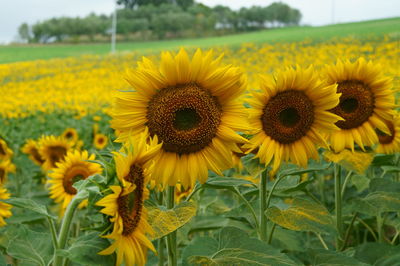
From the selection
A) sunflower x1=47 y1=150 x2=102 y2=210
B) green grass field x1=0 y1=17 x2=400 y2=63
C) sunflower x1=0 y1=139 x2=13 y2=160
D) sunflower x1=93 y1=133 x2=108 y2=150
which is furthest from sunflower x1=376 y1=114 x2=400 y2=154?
green grass field x1=0 y1=17 x2=400 y2=63

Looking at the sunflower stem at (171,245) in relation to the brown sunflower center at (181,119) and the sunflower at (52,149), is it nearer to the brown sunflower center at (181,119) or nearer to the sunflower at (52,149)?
the brown sunflower center at (181,119)

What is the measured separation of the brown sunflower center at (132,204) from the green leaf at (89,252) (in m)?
0.05

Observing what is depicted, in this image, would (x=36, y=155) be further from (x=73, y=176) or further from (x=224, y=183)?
(x=224, y=183)

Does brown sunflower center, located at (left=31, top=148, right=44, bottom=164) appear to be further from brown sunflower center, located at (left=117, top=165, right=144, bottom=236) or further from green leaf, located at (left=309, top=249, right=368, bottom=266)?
brown sunflower center, located at (left=117, top=165, right=144, bottom=236)

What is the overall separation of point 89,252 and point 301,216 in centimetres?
61

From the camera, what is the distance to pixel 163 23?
31.9 metres

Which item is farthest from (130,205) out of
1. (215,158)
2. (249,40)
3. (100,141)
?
(249,40)

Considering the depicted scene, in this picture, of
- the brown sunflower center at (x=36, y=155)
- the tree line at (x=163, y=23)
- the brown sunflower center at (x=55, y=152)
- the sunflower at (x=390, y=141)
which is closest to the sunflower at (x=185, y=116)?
the sunflower at (x=390, y=141)

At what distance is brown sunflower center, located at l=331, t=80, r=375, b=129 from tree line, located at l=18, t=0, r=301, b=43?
2972 centimetres

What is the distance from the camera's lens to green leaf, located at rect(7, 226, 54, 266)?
121 centimetres

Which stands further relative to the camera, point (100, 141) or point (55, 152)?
point (100, 141)

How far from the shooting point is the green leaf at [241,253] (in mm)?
1107

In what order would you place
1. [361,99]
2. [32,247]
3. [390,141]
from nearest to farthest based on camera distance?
[32,247] → [361,99] → [390,141]

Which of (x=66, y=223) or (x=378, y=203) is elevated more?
(x=66, y=223)
